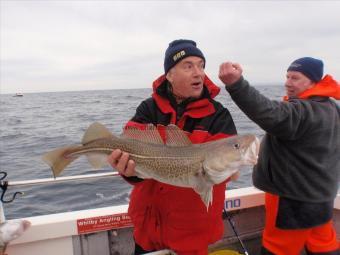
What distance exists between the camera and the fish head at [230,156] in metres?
2.45

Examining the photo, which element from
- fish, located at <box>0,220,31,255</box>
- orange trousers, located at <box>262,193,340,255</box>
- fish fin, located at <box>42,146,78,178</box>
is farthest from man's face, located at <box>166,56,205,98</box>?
fish, located at <box>0,220,31,255</box>

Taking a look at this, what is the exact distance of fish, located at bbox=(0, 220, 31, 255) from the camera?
346 cm

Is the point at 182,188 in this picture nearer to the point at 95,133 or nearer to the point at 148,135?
the point at 148,135

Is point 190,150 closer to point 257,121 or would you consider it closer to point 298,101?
point 257,121

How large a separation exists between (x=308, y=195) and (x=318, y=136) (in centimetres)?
60

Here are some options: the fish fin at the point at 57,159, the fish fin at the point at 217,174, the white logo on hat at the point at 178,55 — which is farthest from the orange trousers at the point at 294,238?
the fish fin at the point at 57,159

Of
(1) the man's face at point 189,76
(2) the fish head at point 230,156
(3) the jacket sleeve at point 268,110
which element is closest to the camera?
(2) the fish head at point 230,156

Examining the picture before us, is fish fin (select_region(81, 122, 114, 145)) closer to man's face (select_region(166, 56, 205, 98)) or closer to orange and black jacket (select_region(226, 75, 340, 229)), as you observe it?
man's face (select_region(166, 56, 205, 98))

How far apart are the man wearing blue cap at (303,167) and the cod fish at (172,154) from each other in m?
0.83

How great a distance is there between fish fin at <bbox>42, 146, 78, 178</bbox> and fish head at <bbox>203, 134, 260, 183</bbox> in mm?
1083

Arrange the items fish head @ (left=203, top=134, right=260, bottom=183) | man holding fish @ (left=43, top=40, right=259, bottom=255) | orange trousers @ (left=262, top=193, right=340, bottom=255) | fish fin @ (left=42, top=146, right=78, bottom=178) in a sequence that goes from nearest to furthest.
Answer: fish head @ (left=203, top=134, right=260, bottom=183)
man holding fish @ (left=43, top=40, right=259, bottom=255)
fish fin @ (left=42, top=146, right=78, bottom=178)
orange trousers @ (left=262, top=193, right=340, bottom=255)

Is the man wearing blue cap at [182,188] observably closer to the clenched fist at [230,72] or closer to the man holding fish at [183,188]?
the man holding fish at [183,188]

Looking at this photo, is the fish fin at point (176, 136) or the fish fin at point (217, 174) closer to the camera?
the fish fin at point (217, 174)

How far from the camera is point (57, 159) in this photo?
2.74m
